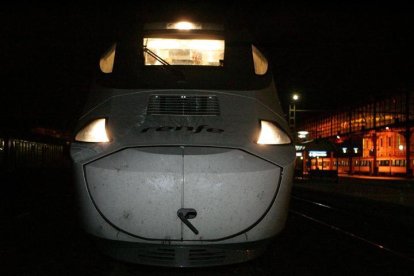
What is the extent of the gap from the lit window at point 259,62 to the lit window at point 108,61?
4.12 ft

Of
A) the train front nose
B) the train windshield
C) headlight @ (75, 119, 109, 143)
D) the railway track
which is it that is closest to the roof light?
the train windshield

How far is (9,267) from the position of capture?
4508 millimetres

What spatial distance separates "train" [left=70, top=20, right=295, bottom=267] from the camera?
3.18 m

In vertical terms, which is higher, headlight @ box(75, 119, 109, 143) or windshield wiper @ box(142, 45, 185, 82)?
windshield wiper @ box(142, 45, 185, 82)

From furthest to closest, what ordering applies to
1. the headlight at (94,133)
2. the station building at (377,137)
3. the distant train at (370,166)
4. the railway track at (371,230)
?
the distant train at (370,166)
the station building at (377,137)
the railway track at (371,230)
the headlight at (94,133)

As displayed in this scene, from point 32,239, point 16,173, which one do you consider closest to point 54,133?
point 16,173

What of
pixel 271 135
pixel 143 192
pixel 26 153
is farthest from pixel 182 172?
pixel 26 153

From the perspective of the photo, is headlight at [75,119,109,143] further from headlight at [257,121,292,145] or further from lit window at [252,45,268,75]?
lit window at [252,45,268,75]

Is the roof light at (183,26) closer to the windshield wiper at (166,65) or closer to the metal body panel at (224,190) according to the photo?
the windshield wiper at (166,65)

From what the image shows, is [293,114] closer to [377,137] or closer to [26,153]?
[26,153]

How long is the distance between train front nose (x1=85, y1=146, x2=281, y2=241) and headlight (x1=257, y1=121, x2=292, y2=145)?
27 centimetres

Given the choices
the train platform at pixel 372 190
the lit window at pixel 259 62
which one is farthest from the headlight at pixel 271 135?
the train platform at pixel 372 190

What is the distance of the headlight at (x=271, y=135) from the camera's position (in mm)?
3469

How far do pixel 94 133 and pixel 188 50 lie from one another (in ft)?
4.18
